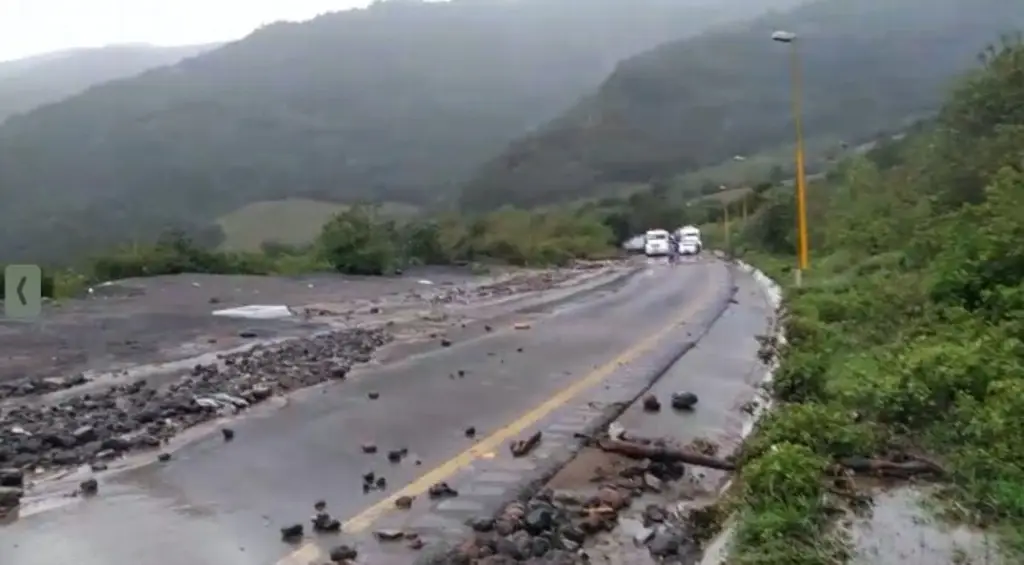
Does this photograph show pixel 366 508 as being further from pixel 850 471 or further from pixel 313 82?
pixel 313 82

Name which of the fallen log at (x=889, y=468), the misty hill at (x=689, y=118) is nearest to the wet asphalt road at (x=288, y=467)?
the fallen log at (x=889, y=468)

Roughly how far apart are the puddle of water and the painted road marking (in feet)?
10.1

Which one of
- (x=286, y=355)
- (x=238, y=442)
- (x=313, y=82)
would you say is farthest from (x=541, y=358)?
(x=313, y=82)

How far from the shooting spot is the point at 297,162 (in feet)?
502

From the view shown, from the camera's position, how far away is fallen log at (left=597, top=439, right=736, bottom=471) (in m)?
9.16

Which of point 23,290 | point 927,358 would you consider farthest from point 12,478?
point 927,358

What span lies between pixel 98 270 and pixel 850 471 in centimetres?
3747

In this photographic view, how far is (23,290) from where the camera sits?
35.7 feet

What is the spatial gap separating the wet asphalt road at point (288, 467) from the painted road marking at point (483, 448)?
0.33 ft

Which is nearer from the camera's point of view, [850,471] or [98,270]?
[850,471]

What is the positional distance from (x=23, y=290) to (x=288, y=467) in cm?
360

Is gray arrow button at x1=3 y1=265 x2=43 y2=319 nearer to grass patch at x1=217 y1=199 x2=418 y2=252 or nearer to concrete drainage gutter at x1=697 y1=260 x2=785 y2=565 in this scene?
concrete drainage gutter at x1=697 y1=260 x2=785 y2=565

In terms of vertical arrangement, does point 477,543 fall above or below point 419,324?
above

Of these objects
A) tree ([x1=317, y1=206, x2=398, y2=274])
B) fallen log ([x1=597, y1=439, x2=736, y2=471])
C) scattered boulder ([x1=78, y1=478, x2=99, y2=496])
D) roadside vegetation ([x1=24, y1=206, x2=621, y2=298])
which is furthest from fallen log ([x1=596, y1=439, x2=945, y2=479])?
tree ([x1=317, y1=206, x2=398, y2=274])
